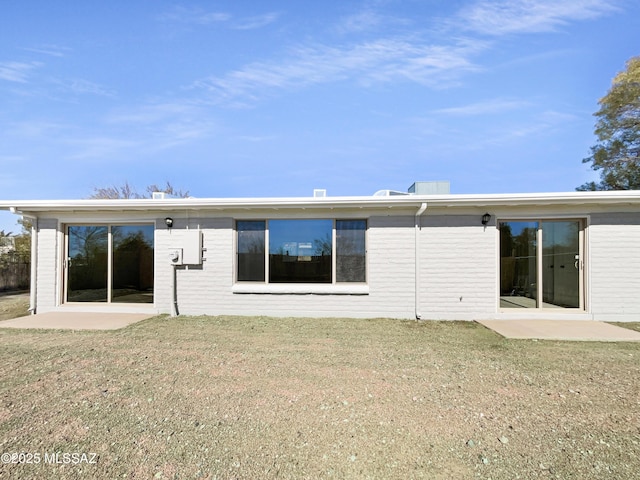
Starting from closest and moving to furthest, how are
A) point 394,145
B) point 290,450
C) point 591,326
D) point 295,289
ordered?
point 290,450 < point 591,326 < point 295,289 < point 394,145

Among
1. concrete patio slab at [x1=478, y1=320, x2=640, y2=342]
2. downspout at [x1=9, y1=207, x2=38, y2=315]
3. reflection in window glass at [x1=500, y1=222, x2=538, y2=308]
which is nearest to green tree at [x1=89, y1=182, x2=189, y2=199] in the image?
downspout at [x1=9, y1=207, x2=38, y2=315]

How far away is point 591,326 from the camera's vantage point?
20.7 feet

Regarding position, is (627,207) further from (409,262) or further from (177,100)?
(177,100)

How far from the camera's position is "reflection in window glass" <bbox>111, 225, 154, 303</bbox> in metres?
7.86

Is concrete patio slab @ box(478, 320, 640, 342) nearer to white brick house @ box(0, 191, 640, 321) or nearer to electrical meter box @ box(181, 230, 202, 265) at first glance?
white brick house @ box(0, 191, 640, 321)

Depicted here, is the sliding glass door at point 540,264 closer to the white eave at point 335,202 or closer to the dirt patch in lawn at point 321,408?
the white eave at point 335,202

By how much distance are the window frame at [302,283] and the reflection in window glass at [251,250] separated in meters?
0.06

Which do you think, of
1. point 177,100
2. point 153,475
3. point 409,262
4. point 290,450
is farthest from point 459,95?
point 153,475

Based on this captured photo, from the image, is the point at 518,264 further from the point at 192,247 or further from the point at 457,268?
the point at 192,247

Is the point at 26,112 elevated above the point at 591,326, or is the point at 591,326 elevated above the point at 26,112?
the point at 26,112

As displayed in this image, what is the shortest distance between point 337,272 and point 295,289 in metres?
1.00

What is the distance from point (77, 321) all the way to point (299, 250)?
15.5ft

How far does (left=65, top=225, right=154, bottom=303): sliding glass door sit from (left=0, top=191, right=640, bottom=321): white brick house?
0.08 feet

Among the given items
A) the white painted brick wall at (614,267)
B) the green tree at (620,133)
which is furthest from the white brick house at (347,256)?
the green tree at (620,133)
